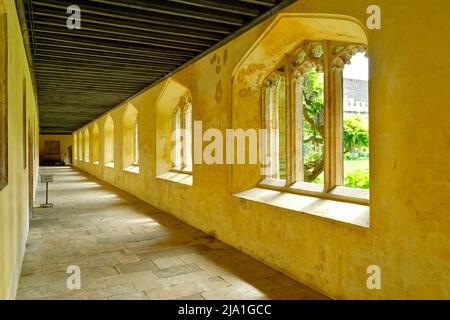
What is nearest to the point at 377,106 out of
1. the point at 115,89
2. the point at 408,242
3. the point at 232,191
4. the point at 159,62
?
the point at 408,242

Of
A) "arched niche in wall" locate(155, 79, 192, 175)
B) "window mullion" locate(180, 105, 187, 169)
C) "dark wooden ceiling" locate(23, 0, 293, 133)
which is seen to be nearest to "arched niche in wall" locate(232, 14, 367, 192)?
"dark wooden ceiling" locate(23, 0, 293, 133)

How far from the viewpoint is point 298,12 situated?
10.4 feet

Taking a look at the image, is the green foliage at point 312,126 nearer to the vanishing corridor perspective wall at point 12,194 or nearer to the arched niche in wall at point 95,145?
the vanishing corridor perspective wall at point 12,194

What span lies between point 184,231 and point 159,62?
2.88m

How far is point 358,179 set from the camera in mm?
3303

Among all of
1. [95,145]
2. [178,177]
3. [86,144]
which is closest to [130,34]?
[178,177]

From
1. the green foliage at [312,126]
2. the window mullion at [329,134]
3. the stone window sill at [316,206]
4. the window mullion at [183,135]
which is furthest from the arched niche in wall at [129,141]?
the window mullion at [329,134]

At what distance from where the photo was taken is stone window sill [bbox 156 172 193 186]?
19.2ft

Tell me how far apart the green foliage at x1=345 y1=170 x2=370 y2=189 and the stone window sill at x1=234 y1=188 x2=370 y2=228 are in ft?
1.13

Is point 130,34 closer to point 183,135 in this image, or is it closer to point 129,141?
point 183,135

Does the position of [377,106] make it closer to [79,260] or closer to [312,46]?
[312,46]

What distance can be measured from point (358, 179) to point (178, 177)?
3.84m

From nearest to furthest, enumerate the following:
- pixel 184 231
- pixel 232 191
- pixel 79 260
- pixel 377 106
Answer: pixel 377 106
pixel 79 260
pixel 232 191
pixel 184 231
